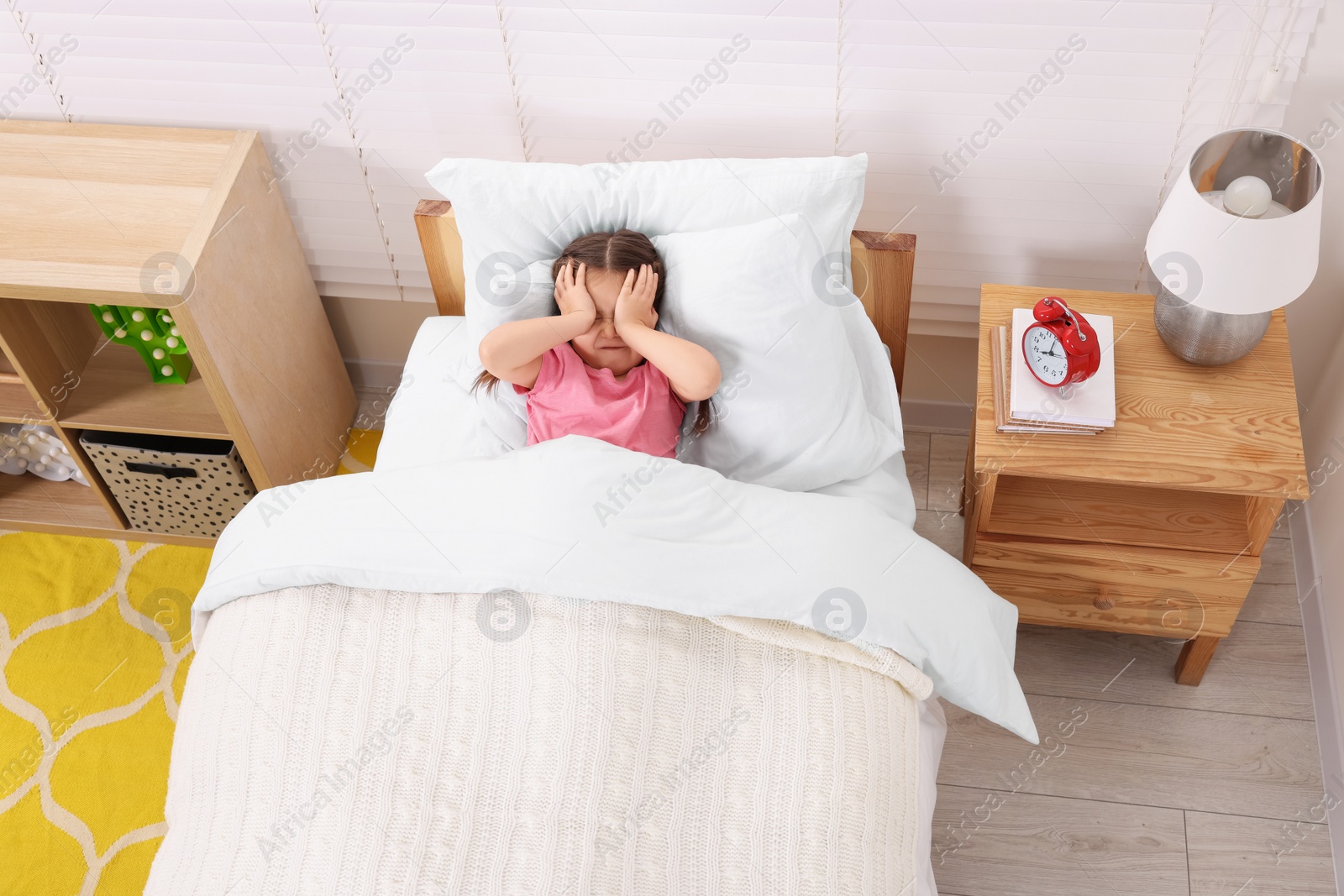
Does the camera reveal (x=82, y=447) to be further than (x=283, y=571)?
Yes

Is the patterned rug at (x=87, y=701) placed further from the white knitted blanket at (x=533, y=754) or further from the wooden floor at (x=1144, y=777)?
the wooden floor at (x=1144, y=777)

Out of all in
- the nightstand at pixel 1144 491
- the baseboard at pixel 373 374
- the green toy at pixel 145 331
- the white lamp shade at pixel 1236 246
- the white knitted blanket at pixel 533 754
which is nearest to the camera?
the white knitted blanket at pixel 533 754

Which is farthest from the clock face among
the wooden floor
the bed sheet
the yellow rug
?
the yellow rug

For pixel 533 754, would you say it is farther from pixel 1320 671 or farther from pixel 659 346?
pixel 1320 671

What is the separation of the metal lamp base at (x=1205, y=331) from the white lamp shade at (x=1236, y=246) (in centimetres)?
7

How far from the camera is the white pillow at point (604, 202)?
1615mm

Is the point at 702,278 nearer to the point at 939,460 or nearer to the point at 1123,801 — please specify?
the point at 939,460

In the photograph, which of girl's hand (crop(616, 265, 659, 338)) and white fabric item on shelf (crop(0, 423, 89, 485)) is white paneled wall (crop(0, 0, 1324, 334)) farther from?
white fabric item on shelf (crop(0, 423, 89, 485))

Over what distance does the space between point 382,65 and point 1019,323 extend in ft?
3.69

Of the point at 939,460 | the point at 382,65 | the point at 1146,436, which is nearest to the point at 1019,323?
the point at 1146,436

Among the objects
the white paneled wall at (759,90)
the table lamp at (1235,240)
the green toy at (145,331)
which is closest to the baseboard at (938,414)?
the white paneled wall at (759,90)

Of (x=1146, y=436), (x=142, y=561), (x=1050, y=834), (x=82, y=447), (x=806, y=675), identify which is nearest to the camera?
(x=806, y=675)

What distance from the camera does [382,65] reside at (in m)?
1.76

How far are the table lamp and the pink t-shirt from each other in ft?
2.42
